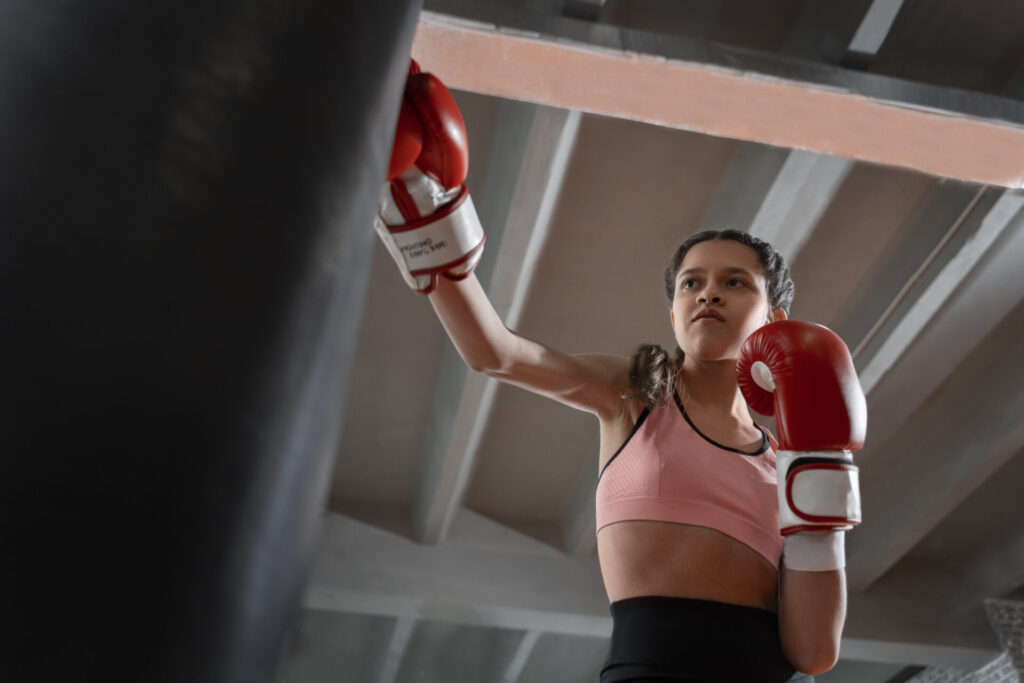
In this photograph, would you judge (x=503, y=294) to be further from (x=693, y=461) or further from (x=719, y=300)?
(x=693, y=461)

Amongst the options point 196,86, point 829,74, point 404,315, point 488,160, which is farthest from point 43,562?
point 404,315

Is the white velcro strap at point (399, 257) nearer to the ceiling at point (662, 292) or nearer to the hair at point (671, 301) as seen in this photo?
the hair at point (671, 301)

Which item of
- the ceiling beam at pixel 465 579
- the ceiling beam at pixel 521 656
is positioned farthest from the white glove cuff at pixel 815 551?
the ceiling beam at pixel 521 656

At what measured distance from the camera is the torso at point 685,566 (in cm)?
133

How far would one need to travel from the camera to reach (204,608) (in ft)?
1.02

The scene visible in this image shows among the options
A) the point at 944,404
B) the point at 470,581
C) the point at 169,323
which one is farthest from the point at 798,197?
the point at 169,323

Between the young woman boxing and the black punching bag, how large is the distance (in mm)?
782

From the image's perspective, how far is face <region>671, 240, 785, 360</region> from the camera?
63.4 inches

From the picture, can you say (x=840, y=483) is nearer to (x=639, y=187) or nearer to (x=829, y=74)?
(x=829, y=74)

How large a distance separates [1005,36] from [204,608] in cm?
317

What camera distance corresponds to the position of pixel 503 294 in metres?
3.44

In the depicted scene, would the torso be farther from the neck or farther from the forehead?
the forehead

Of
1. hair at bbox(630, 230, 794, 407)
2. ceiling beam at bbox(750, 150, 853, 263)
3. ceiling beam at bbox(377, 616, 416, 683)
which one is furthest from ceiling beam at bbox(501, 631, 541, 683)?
hair at bbox(630, 230, 794, 407)

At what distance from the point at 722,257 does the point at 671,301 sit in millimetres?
149
